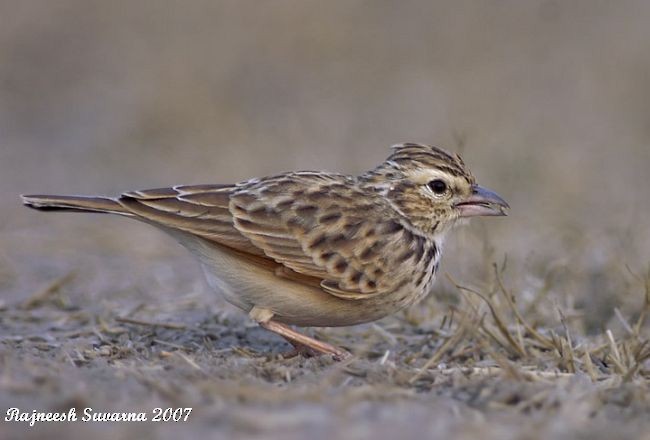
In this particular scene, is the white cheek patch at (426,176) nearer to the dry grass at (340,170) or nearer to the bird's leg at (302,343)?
the dry grass at (340,170)

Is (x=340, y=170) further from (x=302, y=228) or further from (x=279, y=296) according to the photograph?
(x=279, y=296)

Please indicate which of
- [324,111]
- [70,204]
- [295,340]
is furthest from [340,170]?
[70,204]

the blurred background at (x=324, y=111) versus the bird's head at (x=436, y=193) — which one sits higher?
the blurred background at (x=324, y=111)

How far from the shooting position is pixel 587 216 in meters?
11.0

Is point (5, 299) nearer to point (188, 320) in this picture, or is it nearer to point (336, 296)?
point (188, 320)

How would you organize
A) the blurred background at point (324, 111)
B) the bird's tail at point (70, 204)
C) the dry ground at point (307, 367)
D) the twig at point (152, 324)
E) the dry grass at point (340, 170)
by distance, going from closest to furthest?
the dry ground at point (307, 367), the dry grass at point (340, 170), the bird's tail at point (70, 204), the twig at point (152, 324), the blurred background at point (324, 111)

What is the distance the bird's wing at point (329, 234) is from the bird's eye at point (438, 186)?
1.01ft

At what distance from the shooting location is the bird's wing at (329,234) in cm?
608

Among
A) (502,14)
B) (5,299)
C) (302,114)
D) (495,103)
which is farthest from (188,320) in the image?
(502,14)

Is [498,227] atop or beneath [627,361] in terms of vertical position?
atop

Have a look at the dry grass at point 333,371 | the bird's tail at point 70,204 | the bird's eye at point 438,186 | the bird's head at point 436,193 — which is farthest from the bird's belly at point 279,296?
the bird's eye at point 438,186

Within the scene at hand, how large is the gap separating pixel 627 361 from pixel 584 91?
10872 mm

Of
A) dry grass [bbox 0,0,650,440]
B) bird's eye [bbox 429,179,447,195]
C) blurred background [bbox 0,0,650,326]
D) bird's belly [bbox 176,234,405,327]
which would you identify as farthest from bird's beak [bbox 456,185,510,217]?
blurred background [bbox 0,0,650,326]

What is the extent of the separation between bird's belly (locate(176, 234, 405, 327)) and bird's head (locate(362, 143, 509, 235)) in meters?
0.68
